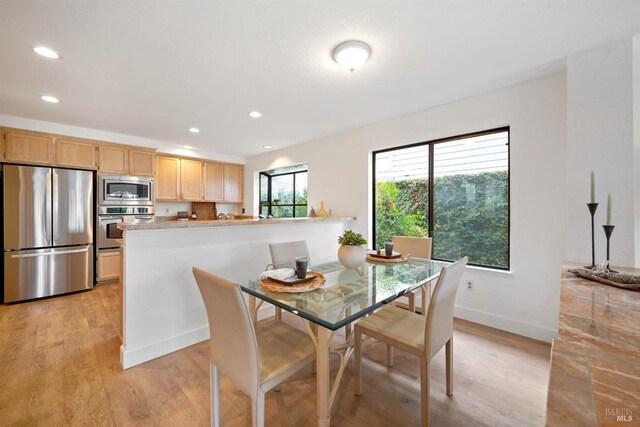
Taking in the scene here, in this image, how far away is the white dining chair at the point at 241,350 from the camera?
43.2 inches

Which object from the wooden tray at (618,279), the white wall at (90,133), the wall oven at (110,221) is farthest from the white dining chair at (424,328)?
the white wall at (90,133)

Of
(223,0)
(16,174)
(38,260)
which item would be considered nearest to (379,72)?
(223,0)

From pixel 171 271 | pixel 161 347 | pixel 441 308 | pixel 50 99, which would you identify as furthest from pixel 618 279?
pixel 50 99

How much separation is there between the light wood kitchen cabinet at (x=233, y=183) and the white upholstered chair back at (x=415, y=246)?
418 centimetres

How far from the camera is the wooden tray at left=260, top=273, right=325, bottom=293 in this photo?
1.49 m

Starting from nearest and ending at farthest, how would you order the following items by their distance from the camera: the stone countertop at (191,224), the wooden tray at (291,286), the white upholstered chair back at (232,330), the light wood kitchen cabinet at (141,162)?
the white upholstered chair back at (232,330) < the wooden tray at (291,286) < the stone countertop at (191,224) < the light wood kitchen cabinet at (141,162)

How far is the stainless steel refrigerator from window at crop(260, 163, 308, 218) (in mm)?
2990

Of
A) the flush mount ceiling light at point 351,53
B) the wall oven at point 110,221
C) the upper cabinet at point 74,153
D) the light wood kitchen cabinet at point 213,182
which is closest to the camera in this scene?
the flush mount ceiling light at point 351,53

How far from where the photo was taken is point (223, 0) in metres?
1.48

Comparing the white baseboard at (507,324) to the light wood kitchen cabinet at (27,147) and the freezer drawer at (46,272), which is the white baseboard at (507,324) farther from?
the light wood kitchen cabinet at (27,147)

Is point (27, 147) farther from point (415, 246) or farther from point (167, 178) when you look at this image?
point (415, 246)

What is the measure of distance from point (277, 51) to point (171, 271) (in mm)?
1984

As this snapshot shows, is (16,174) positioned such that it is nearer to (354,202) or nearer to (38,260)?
(38,260)

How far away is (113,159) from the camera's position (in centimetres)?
408
